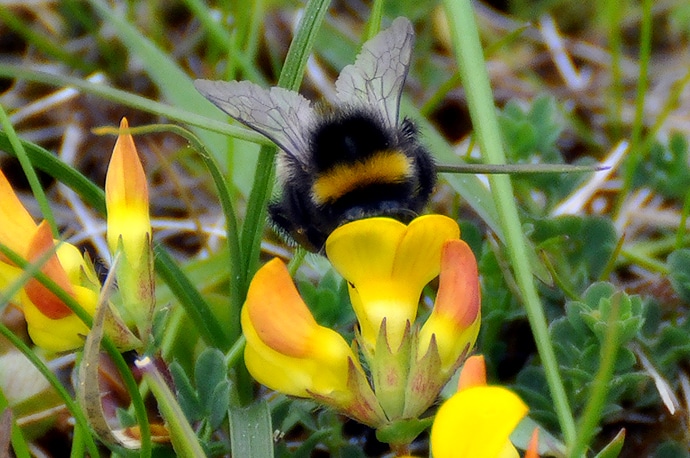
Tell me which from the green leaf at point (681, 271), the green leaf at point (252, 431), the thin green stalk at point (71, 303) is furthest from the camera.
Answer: the green leaf at point (681, 271)

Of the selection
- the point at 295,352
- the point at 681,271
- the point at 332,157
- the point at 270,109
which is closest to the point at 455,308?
the point at 295,352

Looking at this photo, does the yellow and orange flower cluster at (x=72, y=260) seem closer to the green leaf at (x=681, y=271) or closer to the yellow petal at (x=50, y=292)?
the yellow petal at (x=50, y=292)

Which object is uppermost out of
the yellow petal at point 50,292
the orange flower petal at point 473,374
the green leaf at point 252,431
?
the yellow petal at point 50,292

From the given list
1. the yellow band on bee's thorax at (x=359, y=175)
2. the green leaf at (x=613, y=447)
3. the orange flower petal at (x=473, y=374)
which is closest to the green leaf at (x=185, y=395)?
the yellow band on bee's thorax at (x=359, y=175)

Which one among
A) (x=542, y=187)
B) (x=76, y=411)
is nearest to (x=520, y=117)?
(x=542, y=187)

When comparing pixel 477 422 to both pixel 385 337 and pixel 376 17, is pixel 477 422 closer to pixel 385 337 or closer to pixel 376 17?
pixel 385 337

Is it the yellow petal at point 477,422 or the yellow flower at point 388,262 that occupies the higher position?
the yellow flower at point 388,262

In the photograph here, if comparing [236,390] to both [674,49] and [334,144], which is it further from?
[674,49]
